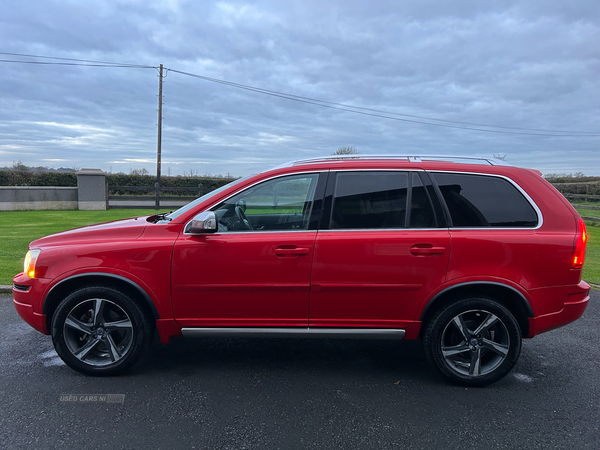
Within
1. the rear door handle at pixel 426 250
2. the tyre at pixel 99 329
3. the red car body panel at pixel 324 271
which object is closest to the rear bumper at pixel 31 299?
the red car body panel at pixel 324 271

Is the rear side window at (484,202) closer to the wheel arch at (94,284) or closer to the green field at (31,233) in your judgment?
the wheel arch at (94,284)

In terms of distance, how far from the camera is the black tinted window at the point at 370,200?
3355 millimetres

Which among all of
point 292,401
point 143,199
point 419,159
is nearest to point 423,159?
point 419,159

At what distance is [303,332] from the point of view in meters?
3.35

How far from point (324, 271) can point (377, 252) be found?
451 mm

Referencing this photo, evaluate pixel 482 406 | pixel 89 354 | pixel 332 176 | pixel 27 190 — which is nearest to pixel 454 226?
pixel 332 176

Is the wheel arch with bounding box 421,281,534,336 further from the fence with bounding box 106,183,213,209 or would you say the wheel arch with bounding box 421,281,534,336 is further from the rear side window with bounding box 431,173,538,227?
the fence with bounding box 106,183,213,209

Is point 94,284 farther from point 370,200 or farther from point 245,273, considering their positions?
point 370,200

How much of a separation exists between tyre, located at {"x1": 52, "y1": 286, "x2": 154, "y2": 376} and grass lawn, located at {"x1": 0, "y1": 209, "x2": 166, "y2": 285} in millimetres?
3605

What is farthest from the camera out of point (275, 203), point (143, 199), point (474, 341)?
point (143, 199)

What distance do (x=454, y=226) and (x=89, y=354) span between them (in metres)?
3.25

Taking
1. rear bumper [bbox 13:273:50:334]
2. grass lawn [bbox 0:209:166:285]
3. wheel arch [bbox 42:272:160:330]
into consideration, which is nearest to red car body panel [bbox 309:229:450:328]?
wheel arch [bbox 42:272:160:330]

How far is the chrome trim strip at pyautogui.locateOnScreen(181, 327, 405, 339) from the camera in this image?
3.33 metres

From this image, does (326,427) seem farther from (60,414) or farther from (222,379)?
(60,414)
